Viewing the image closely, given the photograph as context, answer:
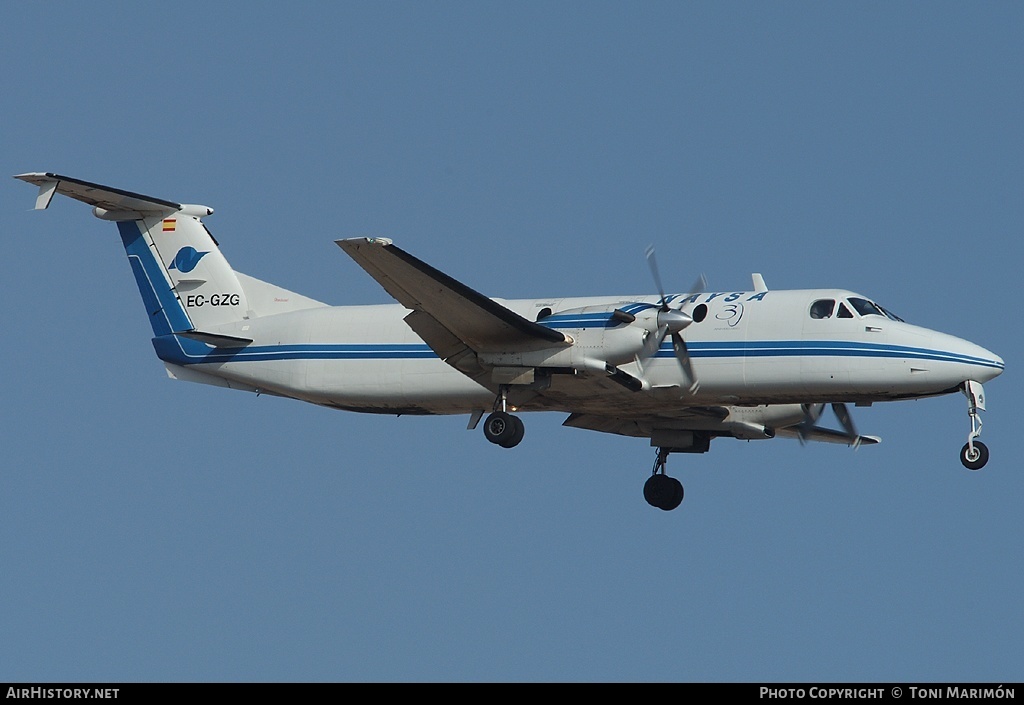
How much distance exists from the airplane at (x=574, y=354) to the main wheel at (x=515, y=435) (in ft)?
0.08

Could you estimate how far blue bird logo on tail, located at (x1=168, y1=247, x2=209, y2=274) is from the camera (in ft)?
82.9

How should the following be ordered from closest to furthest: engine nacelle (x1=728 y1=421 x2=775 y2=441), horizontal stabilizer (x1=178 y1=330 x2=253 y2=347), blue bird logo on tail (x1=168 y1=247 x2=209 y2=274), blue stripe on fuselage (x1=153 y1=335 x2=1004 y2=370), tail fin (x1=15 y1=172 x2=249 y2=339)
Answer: blue stripe on fuselage (x1=153 y1=335 x2=1004 y2=370) → engine nacelle (x1=728 y1=421 x2=775 y2=441) → horizontal stabilizer (x1=178 y1=330 x2=253 y2=347) → tail fin (x1=15 y1=172 x2=249 y2=339) → blue bird logo on tail (x1=168 y1=247 x2=209 y2=274)

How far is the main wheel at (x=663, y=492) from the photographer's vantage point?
959 inches

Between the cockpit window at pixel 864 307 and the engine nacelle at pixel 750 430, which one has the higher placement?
the cockpit window at pixel 864 307

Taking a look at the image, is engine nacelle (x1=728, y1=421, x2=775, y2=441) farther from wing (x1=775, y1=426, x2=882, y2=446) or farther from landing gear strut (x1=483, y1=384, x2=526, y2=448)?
landing gear strut (x1=483, y1=384, x2=526, y2=448)

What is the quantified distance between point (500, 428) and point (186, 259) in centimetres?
760

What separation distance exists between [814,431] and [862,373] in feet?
14.2

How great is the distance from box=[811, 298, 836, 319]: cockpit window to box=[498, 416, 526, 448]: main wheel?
176 inches

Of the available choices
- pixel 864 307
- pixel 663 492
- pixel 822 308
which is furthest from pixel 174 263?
pixel 864 307

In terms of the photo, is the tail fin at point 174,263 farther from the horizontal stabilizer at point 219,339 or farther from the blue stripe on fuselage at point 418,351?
the horizontal stabilizer at point 219,339

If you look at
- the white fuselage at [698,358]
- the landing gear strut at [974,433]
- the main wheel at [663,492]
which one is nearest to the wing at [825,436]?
the main wheel at [663,492]

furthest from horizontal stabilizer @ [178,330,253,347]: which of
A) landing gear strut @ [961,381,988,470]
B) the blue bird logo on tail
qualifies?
landing gear strut @ [961,381,988,470]
